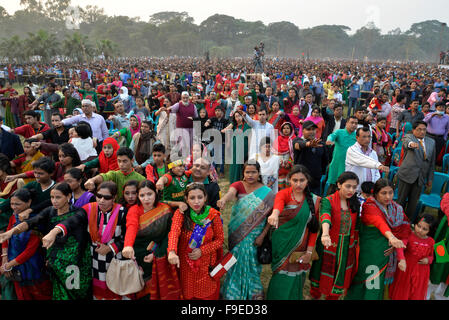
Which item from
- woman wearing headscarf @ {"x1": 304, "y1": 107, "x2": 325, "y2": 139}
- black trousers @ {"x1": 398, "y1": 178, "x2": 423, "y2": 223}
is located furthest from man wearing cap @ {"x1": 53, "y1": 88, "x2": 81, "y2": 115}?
black trousers @ {"x1": 398, "y1": 178, "x2": 423, "y2": 223}

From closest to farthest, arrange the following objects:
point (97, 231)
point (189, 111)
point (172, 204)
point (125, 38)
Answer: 1. point (97, 231)
2. point (172, 204)
3. point (189, 111)
4. point (125, 38)

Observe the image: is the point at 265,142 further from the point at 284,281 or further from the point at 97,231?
the point at 97,231

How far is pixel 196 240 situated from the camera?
88.7 inches

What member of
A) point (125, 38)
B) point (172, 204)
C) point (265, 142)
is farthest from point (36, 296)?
point (125, 38)

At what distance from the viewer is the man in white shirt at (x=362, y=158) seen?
312cm

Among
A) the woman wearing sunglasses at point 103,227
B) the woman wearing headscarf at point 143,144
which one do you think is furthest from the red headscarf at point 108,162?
the woman wearing sunglasses at point 103,227

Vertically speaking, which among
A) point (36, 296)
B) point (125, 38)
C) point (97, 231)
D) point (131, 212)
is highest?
point (125, 38)

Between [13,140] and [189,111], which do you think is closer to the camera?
[13,140]

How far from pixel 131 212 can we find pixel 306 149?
7.85ft

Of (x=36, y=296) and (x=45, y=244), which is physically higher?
(x=45, y=244)

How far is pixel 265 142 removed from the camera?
364cm

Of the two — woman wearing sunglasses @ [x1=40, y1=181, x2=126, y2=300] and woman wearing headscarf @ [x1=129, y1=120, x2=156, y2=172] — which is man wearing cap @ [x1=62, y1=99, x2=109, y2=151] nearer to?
woman wearing headscarf @ [x1=129, y1=120, x2=156, y2=172]

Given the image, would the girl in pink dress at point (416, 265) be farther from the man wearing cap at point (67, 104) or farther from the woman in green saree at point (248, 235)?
the man wearing cap at point (67, 104)

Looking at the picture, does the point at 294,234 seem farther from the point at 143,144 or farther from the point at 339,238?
the point at 143,144
